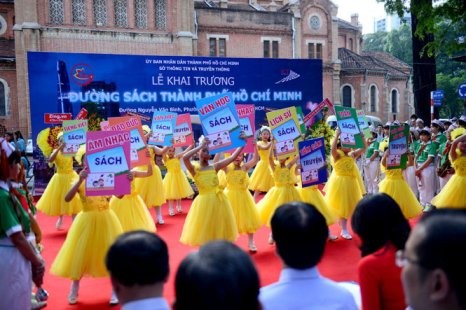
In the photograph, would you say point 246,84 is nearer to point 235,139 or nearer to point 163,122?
point 163,122

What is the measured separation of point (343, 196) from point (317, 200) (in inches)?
21.8

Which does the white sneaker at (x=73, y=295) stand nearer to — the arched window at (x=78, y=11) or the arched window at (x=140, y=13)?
the arched window at (x=78, y=11)

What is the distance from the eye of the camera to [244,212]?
24.9ft

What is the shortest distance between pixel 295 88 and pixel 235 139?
11372mm

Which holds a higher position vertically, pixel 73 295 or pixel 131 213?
pixel 131 213

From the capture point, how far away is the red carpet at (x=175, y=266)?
578cm

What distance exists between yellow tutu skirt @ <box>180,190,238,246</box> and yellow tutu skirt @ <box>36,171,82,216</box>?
368 centimetres

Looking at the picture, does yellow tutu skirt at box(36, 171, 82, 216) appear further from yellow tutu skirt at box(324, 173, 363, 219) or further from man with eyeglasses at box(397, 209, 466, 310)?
man with eyeglasses at box(397, 209, 466, 310)

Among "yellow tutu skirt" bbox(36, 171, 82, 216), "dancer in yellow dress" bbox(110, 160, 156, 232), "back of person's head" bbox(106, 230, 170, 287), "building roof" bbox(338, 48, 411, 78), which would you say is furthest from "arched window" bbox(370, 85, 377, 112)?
"back of person's head" bbox(106, 230, 170, 287)

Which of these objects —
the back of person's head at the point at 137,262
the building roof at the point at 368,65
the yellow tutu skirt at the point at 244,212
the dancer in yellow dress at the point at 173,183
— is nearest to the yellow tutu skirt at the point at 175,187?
the dancer in yellow dress at the point at 173,183

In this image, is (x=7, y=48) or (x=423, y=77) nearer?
(x=423, y=77)

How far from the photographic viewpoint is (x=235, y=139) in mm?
7004

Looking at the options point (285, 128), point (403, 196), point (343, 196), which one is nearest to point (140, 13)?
point (285, 128)

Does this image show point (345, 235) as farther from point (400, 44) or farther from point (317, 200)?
point (400, 44)
